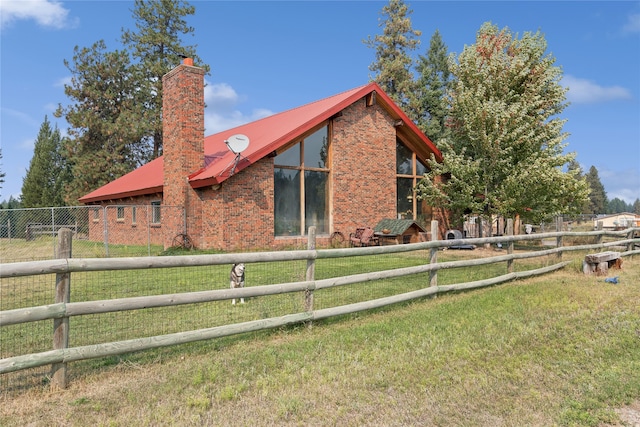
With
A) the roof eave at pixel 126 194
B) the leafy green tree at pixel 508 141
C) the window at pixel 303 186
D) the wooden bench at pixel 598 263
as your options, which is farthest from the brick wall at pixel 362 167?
the wooden bench at pixel 598 263

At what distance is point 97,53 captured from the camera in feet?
122

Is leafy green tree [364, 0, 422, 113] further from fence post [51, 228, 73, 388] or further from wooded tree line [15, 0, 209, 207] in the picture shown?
fence post [51, 228, 73, 388]

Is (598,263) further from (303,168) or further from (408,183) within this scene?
(408,183)

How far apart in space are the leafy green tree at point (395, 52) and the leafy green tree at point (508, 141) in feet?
57.0

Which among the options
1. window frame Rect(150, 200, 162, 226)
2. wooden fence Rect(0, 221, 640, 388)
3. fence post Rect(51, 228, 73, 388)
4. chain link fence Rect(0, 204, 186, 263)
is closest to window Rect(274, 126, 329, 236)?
chain link fence Rect(0, 204, 186, 263)

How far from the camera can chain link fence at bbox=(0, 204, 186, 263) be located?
15844mm

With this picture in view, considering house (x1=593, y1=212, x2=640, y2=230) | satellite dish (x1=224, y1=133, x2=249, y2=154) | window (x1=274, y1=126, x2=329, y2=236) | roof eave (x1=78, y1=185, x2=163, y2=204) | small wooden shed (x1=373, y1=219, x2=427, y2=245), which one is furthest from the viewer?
house (x1=593, y1=212, x2=640, y2=230)

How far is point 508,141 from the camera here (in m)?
17.5

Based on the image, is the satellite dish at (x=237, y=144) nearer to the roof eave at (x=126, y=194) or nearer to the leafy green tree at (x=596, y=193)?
the roof eave at (x=126, y=194)

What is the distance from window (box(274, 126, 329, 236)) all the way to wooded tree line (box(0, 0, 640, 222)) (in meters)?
5.27

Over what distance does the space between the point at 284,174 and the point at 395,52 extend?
27008 millimetres

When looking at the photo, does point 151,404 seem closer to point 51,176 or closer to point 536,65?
point 536,65

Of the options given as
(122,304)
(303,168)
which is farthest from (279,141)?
(122,304)

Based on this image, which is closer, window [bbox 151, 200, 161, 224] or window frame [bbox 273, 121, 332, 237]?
window frame [bbox 273, 121, 332, 237]
